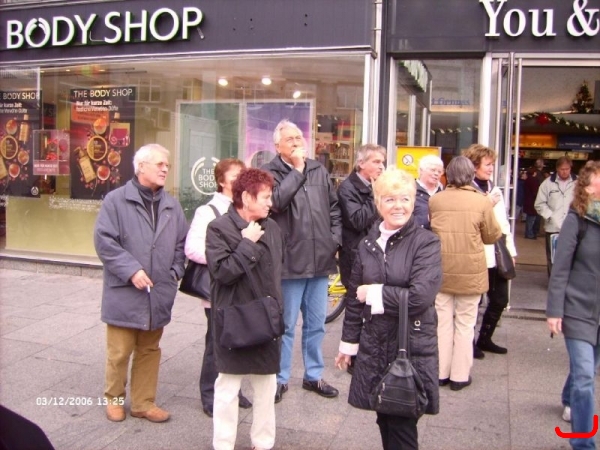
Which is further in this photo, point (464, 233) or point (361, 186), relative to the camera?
point (361, 186)

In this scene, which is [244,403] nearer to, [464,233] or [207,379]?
[207,379]

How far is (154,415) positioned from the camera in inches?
174

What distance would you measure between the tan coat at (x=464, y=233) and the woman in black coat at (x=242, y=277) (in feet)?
5.51

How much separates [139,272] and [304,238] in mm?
1196

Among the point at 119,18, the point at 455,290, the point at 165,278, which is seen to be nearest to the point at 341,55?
the point at 119,18

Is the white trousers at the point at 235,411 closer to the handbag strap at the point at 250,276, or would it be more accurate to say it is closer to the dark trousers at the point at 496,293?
the handbag strap at the point at 250,276

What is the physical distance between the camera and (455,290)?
4941 mm

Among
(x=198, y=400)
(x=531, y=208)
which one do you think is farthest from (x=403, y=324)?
(x=531, y=208)

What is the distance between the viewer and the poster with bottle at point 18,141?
9586 millimetres

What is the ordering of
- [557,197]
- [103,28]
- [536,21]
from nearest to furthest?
[536,21] → [557,197] → [103,28]

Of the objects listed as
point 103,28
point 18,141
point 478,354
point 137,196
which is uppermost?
point 103,28

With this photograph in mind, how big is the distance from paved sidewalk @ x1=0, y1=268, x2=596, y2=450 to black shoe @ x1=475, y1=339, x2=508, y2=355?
8 centimetres

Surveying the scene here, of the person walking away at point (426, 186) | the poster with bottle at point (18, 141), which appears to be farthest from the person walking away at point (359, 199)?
the poster with bottle at point (18, 141)

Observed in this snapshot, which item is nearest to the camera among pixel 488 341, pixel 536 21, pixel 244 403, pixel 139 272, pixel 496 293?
pixel 139 272
